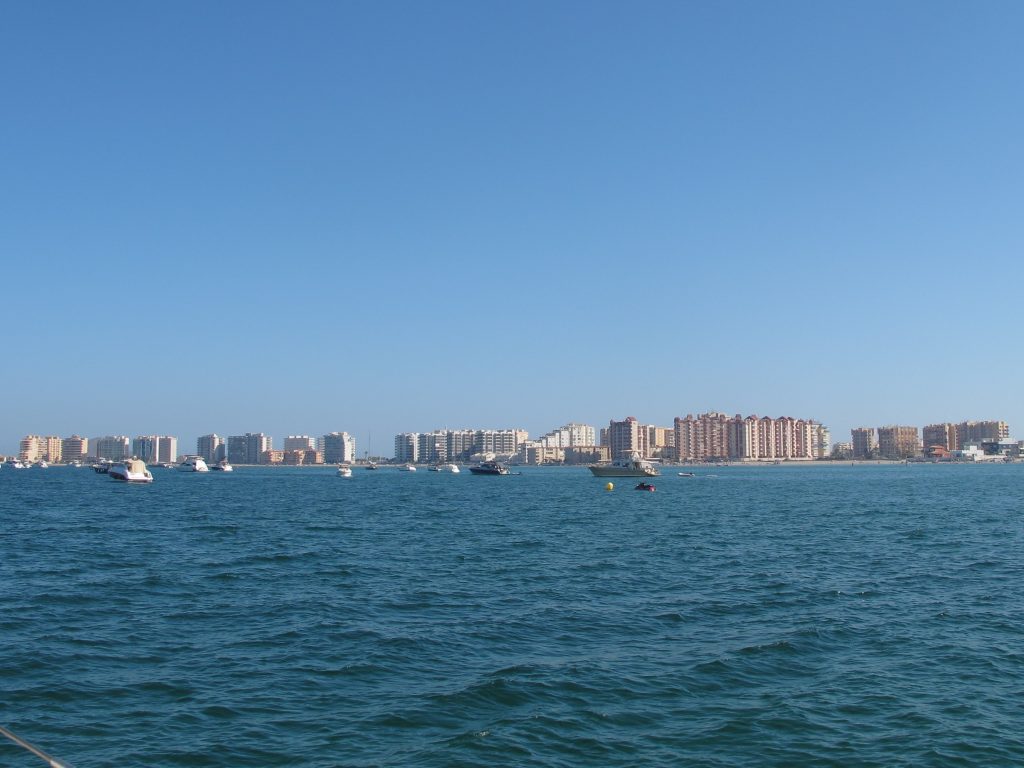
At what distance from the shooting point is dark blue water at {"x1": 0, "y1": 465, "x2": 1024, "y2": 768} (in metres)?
14.2

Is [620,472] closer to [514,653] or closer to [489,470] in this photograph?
[489,470]

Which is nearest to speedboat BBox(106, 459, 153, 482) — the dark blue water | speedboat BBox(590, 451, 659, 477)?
speedboat BBox(590, 451, 659, 477)

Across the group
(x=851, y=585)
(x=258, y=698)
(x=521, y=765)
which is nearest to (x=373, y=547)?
(x=851, y=585)

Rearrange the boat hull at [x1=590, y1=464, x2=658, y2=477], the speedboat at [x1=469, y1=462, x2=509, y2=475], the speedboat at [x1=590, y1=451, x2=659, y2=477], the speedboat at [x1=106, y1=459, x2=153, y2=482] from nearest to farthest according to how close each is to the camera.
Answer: the speedboat at [x1=106, y1=459, x2=153, y2=482], the boat hull at [x1=590, y1=464, x2=658, y2=477], the speedboat at [x1=590, y1=451, x2=659, y2=477], the speedboat at [x1=469, y1=462, x2=509, y2=475]

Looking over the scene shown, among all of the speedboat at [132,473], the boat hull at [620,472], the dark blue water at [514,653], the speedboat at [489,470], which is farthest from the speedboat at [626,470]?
the dark blue water at [514,653]

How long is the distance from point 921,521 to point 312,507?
4778 centimetres

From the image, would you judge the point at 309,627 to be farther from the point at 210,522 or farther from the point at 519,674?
the point at 210,522

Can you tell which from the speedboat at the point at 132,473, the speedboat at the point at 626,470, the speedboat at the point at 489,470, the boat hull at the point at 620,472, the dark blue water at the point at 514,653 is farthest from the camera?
the speedboat at the point at 489,470

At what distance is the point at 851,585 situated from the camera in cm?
2903

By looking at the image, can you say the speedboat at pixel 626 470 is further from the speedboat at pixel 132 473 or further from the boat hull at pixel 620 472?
the speedboat at pixel 132 473

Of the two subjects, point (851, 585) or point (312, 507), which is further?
point (312, 507)

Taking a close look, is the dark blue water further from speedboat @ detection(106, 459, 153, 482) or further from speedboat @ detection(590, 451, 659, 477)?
speedboat @ detection(590, 451, 659, 477)

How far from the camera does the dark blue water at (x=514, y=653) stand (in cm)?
1420

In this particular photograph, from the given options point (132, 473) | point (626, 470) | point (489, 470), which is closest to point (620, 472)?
point (626, 470)
